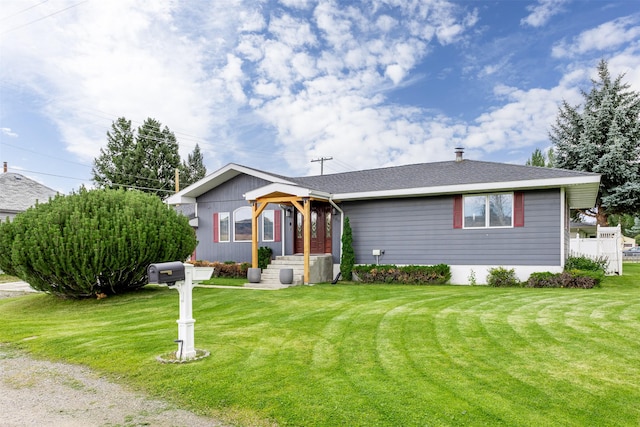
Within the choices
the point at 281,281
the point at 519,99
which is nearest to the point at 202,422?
the point at 281,281

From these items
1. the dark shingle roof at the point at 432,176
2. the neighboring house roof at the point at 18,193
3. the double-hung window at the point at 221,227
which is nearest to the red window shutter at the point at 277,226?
the dark shingle roof at the point at 432,176

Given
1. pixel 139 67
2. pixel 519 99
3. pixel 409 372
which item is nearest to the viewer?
pixel 409 372

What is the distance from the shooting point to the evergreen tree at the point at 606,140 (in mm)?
19234

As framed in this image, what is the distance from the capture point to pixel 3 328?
23.4 feet

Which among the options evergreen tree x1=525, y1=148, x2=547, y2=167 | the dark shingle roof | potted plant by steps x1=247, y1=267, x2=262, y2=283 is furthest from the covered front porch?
evergreen tree x1=525, y1=148, x2=547, y2=167

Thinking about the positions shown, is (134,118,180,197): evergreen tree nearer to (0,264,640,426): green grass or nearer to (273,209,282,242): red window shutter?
(273,209,282,242): red window shutter

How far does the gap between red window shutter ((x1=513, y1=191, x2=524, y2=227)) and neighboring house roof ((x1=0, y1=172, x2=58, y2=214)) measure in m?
19.2

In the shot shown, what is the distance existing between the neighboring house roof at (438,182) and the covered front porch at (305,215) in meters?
0.05

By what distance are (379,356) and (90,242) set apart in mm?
6928

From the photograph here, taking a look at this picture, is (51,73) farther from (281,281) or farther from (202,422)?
(202,422)

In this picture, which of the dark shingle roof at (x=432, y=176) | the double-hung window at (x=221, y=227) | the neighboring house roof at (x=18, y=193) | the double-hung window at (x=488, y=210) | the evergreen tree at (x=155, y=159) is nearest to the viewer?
the dark shingle roof at (x=432, y=176)

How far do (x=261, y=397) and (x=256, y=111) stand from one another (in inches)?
761

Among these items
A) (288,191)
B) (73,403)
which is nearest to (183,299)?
(73,403)

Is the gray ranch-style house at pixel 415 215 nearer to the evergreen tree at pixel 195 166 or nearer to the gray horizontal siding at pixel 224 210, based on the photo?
the gray horizontal siding at pixel 224 210
